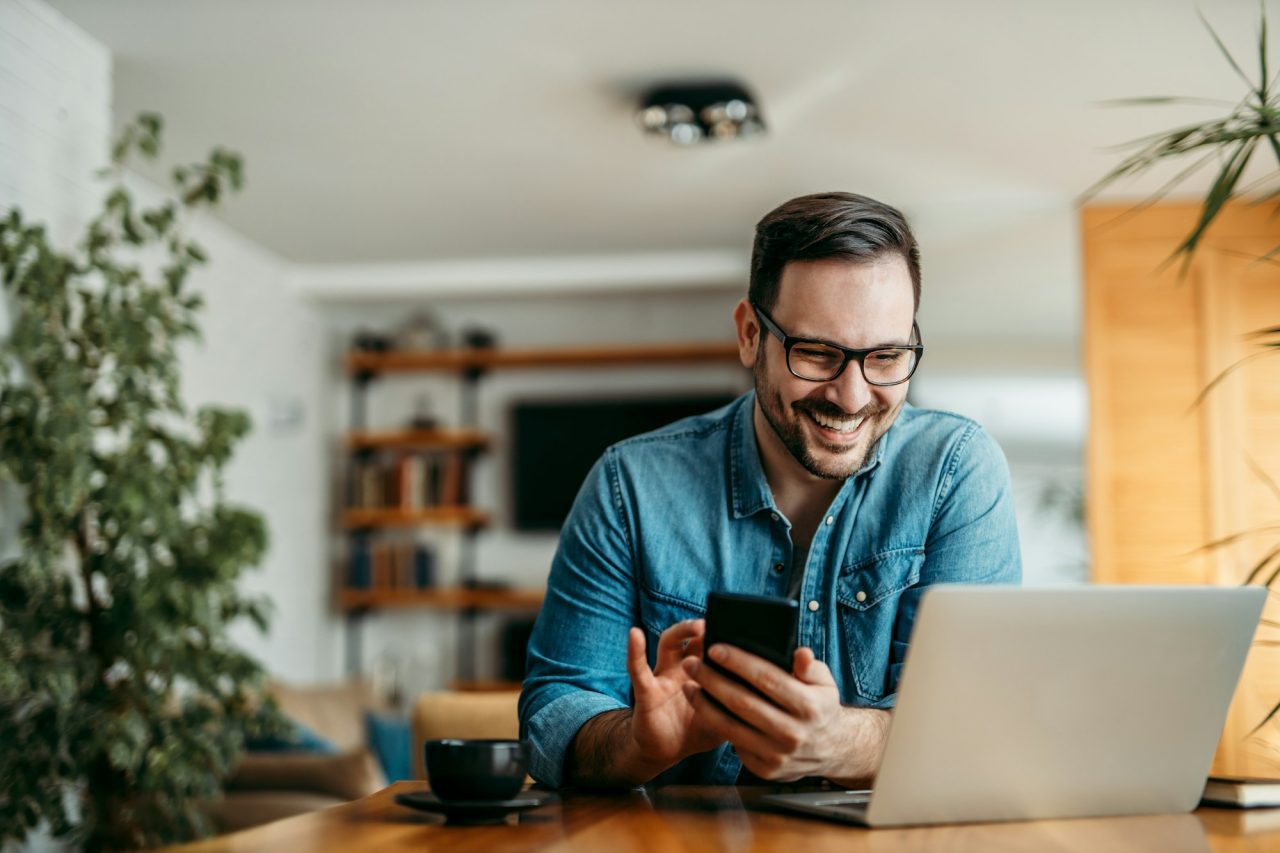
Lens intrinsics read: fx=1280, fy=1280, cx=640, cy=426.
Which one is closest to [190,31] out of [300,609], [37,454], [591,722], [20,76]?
[20,76]

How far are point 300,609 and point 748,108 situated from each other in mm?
3615

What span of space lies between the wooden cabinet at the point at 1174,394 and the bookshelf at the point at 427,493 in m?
1.87

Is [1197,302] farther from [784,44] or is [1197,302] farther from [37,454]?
[37,454]

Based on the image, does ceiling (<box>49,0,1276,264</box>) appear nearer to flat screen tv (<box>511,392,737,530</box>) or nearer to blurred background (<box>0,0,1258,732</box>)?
blurred background (<box>0,0,1258,732</box>)

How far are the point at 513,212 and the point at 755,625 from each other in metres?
4.49

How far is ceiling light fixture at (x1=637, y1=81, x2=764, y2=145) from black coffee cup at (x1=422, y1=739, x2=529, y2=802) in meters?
3.13

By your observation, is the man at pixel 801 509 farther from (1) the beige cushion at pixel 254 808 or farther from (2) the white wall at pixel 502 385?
(2) the white wall at pixel 502 385

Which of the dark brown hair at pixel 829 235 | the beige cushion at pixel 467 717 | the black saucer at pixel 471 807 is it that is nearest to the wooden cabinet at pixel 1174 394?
the beige cushion at pixel 467 717

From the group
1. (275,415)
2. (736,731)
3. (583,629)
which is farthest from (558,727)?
(275,415)

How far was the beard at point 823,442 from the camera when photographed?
1.48m

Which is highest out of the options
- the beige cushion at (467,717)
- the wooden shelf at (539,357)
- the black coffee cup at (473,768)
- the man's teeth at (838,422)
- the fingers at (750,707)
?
the wooden shelf at (539,357)

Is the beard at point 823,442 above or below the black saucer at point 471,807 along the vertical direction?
above

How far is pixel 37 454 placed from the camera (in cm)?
289

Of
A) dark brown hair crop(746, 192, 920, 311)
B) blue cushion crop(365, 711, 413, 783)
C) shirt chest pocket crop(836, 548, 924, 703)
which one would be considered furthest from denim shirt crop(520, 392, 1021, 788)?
blue cushion crop(365, 711, 413, 783)
